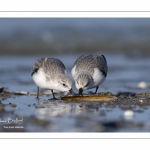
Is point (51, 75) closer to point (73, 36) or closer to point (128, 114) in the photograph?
point (128, 114)

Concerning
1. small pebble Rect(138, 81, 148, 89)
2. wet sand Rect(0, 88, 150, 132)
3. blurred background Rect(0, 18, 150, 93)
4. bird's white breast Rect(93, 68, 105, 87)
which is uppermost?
blurred background Rect(0, 18, 150, 93)

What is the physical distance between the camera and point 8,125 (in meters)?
7.37

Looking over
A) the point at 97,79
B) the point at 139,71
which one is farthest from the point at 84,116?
the point at 139,71

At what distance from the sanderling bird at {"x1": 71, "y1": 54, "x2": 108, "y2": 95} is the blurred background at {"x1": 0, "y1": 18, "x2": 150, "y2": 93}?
12.6 feet

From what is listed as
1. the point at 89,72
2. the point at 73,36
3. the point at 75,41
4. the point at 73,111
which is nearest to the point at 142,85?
the point at 89,72

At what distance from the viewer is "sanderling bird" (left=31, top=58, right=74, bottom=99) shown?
9.37m

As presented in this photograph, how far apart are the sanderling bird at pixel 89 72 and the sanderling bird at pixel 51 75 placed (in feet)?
0.87

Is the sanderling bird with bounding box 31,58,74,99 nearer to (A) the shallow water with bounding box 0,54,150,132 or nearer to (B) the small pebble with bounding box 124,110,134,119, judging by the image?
(A) the shallow water with bounding box 0,54,150,132

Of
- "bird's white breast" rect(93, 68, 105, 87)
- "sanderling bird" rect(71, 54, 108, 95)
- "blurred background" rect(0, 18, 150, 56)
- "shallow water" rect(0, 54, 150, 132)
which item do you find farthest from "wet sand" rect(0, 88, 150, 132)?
"blurred background" rect(0, 18, 150, 56)

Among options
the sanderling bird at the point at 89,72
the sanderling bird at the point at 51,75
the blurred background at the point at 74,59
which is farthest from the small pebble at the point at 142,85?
the sanderling bird at the point at 51,75

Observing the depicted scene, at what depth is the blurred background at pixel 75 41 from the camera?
1591 centimetres

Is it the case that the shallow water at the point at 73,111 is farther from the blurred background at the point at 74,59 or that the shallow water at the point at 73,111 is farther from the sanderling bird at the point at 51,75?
the sanderling bird at the point at 51,75
